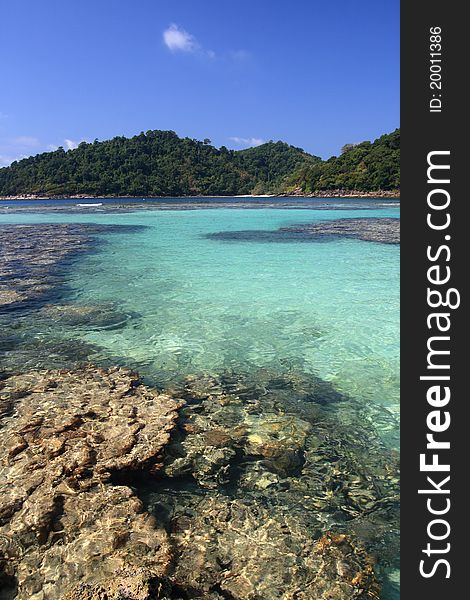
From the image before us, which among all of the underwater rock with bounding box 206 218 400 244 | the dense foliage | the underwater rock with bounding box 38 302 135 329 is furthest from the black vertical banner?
the dense foliage

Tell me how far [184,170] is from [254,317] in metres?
125

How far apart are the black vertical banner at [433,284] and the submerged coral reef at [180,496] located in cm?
127

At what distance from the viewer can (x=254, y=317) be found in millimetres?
7867

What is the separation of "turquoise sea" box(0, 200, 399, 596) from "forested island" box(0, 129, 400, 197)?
233 ft

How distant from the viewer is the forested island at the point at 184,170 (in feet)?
284

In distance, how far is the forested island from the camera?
86562mm

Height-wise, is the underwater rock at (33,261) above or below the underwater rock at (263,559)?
above

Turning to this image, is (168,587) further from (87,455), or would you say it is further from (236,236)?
(236,236)

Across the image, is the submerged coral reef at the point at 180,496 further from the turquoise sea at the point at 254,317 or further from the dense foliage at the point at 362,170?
the dense foliage at the point at 362,170

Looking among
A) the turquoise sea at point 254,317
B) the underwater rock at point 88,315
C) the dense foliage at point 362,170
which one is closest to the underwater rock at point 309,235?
the turquoise sea at point 254,317

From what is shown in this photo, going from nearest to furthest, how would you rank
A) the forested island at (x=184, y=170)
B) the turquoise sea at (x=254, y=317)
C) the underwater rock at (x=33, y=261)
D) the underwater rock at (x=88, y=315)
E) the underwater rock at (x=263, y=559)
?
the underwater rock at (x=263, y=559), the turquoise sea at (x=254, y=317), the underwater rock at (x=88, y=315), the underwater rock at (x=33, y=261), the forested island at (x=184, y=170)

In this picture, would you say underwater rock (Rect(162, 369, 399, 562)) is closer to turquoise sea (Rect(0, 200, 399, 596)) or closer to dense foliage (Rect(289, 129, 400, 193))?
turquoise sea (Rect(0, 200, 399, 596))

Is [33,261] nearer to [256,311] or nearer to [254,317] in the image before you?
[256,311]

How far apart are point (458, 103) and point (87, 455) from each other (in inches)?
141
